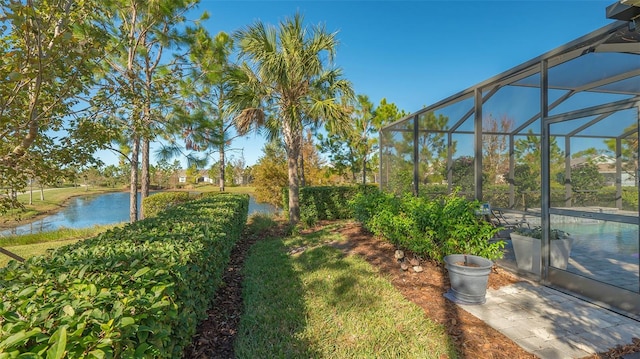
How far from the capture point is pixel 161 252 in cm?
202

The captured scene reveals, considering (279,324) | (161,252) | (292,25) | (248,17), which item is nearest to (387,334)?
(279,324)

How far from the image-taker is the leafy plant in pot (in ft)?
10.2

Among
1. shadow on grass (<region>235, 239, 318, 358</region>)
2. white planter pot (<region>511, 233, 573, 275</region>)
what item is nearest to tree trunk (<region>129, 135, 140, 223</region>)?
shadow on grass (<region>235, 239, 318, 358</region>)

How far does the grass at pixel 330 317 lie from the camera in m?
2.38

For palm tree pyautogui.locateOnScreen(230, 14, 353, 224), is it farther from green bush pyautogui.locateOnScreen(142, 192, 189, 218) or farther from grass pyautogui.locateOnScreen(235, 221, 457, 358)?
green bush pyautogui.locateOnScreen(142, 192, 189, 218)

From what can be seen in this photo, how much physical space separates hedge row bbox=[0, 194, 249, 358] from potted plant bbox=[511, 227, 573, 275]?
13.7ft

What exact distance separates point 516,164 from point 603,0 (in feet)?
10.5

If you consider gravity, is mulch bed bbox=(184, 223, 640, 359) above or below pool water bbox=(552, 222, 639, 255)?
below

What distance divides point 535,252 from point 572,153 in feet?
5.30

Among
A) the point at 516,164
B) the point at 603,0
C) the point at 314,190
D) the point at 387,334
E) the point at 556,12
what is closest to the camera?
the point at 387,334

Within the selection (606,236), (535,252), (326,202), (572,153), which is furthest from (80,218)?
(606,236)

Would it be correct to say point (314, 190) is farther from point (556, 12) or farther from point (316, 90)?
point (556, 12)

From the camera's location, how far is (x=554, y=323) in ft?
8.89

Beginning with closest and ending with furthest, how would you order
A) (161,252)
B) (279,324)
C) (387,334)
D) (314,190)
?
(161,252)
(387,334)
(279,324)
(314,190)
